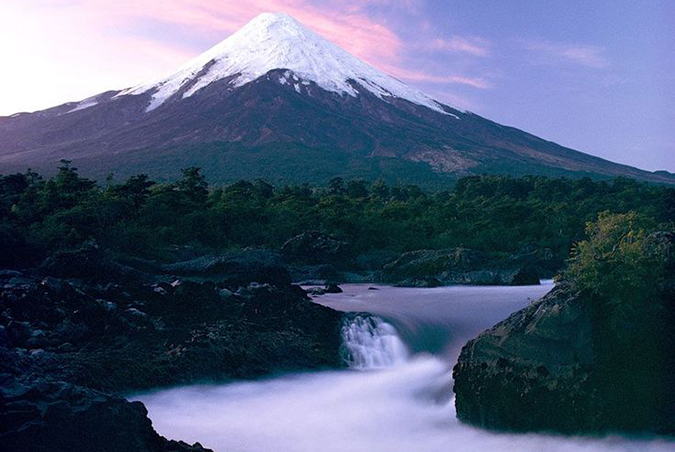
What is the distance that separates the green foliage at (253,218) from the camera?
26.4 metres

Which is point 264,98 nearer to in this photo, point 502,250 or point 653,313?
point 502,250

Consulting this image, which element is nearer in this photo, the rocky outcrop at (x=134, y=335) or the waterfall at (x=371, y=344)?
the rocky outcrop at (x=134, y=335)

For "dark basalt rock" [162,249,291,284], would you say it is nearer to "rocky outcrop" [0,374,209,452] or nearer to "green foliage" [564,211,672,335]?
"green foliage" [564,211,672,335]

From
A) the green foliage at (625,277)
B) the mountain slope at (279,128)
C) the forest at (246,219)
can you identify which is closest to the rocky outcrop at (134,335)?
the green foliage at (625,277)

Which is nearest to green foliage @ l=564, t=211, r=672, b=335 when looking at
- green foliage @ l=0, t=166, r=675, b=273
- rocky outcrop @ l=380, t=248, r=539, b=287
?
rocky outcrop @ l=380, t=248, r=539, b=287

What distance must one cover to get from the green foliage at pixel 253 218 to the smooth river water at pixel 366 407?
1194 centimetres

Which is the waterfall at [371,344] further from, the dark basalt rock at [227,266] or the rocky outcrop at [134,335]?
the dark basalt rock at [227,266]

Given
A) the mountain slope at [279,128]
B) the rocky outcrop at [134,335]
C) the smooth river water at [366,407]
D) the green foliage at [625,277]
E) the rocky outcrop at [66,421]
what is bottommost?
the smooth river water at [366,407]

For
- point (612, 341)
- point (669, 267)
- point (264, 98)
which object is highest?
point (264, 98)

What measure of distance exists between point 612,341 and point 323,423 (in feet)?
15.6

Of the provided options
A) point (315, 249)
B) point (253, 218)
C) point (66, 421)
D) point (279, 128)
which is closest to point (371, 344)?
point (66, 421)

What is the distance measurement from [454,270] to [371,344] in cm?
1241

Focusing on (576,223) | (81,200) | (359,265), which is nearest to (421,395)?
(359,265)

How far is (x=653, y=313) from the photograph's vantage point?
10273 millimetres
